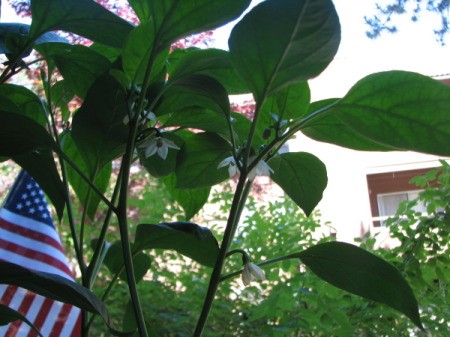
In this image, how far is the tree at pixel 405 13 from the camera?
4.96ft

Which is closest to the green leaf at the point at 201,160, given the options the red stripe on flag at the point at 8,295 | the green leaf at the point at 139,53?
the green leaf at the point at 139,53

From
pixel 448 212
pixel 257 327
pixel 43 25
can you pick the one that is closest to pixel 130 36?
pixel 43 25

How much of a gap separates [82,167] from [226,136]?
0.25m

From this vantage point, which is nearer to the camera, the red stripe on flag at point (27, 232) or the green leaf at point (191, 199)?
the green leaf at point (191, 199)

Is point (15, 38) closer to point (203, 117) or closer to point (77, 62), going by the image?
point (77, 62)

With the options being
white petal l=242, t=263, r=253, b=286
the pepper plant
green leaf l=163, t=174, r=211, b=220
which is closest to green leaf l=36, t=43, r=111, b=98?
the pepper plant

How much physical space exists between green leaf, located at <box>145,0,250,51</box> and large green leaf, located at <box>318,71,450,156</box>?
0.14 m

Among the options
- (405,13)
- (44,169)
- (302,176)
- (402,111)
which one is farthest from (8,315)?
(405,13)

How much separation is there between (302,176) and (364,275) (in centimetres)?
17

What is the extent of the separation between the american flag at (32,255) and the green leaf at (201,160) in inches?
19.7

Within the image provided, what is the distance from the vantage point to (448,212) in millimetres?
1211

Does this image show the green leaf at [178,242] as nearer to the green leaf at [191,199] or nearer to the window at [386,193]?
the green leaf at [191,199]

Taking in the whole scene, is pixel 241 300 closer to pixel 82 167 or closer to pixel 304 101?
pixel 82 167

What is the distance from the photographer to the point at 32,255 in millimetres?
1062
